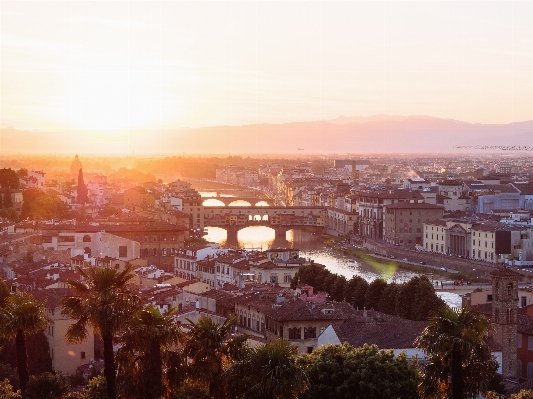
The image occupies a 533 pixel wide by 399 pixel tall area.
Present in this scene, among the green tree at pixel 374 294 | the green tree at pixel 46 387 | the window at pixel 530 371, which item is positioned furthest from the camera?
the green tree at pixel 374 294

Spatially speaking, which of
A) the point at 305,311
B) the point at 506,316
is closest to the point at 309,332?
the point at 305,311

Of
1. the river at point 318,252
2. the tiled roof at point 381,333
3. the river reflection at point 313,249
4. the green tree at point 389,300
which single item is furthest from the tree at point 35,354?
the river reflection at point 313,249

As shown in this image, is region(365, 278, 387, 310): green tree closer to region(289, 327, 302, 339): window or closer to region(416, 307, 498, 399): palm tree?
region(289, 327, 302, 339): window

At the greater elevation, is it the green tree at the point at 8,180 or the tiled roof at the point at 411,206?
the green tree at the point at 8,180

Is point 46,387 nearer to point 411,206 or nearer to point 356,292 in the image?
point 356,292

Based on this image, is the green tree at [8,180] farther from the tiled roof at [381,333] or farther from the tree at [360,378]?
the tree at [360,378]

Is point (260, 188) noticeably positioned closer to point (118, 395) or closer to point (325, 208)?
point (325, 208)
